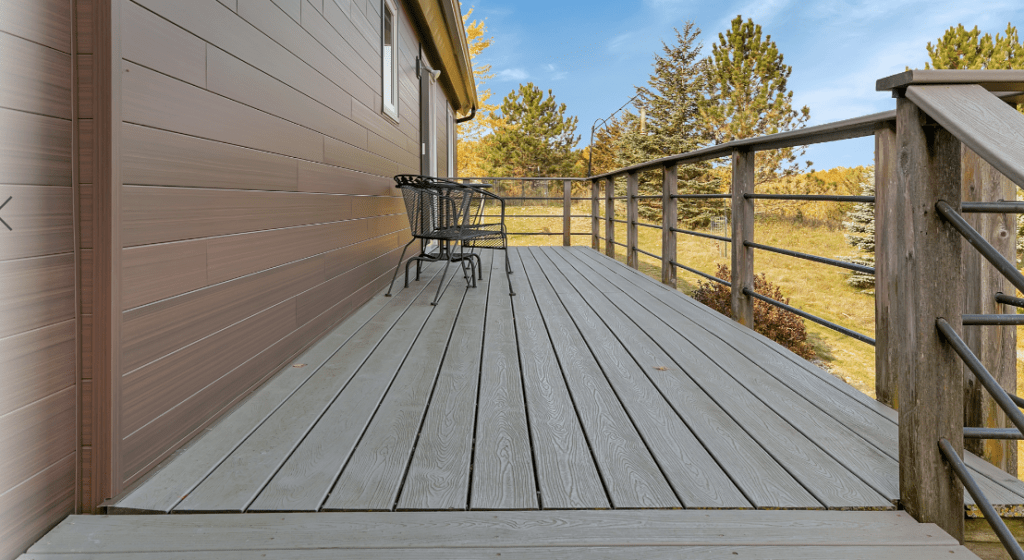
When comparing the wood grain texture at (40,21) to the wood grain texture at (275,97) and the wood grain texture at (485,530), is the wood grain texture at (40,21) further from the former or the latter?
the wood grain texture at (485,530)

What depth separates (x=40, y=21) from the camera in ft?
3.25

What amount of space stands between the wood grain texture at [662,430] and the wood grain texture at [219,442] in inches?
39.2

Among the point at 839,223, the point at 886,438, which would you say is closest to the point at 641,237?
the point at 839,223

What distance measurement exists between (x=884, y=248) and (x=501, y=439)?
1.17 meters

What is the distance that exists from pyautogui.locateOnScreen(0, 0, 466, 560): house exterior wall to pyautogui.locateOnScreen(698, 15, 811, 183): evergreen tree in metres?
15.5

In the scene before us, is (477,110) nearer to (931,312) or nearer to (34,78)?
(34,78)

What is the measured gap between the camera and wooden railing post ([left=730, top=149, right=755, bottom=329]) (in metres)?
2.56

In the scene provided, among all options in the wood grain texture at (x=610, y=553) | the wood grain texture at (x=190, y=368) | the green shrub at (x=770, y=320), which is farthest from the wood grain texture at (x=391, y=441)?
the green shrub at (x=770, y=320)

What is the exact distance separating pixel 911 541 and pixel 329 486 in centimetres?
108

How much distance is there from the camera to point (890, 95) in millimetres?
1131

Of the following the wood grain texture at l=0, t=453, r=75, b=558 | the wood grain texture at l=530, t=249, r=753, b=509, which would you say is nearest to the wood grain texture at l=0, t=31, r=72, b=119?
the wood grain texture at l=0, t=453, r=75, b=558

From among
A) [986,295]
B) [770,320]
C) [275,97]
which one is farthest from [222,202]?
[770,320]

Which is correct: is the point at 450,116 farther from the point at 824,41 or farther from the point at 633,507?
the point at 824,41

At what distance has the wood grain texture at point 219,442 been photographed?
1152 mm
